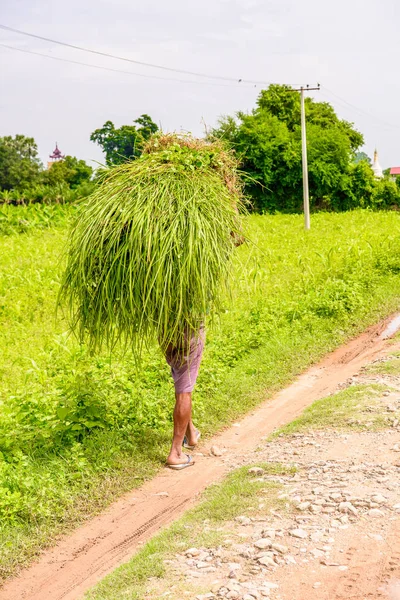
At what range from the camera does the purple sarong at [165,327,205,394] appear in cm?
509

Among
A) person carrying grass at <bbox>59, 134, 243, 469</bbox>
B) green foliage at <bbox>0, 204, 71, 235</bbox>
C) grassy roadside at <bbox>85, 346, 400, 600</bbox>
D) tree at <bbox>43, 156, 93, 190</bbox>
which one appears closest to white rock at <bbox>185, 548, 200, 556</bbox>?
grassy roadside at <bbox>85, 346, 400, 600</bbox>

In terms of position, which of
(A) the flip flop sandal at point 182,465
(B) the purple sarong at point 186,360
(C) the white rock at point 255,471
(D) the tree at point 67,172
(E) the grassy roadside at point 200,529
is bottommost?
(A) the flip flop sandal at point 182,465

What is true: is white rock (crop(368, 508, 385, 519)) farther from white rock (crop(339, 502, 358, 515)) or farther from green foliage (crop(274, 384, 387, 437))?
green foliage (crop(274, 384, 387, 437))

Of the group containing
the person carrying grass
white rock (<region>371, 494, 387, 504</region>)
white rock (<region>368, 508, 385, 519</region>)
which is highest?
the person carrying grass

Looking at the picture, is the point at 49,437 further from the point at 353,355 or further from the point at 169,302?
the point at 353,355

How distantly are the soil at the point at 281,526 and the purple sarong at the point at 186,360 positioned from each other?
24.4 inches

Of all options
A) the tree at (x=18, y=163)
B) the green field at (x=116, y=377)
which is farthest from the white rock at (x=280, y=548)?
the tree at (x=18, y=163)

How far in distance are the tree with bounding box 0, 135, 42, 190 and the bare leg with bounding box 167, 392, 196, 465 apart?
147 feet

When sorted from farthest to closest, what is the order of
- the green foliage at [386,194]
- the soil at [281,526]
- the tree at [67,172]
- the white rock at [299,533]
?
the tree at [67,172], the green foliage at [386,194], the white rock at [299,533], the soil at [281,526]

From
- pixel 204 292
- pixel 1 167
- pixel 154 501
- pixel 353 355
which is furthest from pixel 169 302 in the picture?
pixel 1 167

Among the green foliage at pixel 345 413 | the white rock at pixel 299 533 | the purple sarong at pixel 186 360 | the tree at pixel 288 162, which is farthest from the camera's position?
the tree at pixel 288 162

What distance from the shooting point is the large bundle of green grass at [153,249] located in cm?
464

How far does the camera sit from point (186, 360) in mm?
5125

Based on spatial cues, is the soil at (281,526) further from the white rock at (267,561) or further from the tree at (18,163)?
the tree at (18,163)
